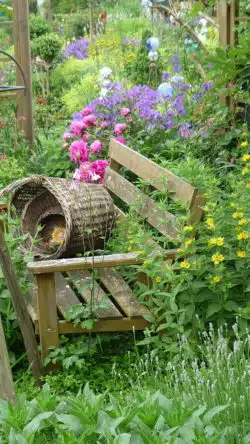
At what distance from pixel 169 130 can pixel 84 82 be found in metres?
4.81

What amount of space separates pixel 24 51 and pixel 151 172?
293 centimetres

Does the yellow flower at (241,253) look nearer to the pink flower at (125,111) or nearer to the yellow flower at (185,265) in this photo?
the yellow flower at (185,265)

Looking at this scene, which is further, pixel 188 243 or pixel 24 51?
pixel 24 51

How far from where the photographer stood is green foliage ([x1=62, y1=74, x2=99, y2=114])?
30.0ft

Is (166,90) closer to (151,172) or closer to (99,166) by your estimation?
(99,166)

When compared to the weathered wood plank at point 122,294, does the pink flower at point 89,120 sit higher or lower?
higher

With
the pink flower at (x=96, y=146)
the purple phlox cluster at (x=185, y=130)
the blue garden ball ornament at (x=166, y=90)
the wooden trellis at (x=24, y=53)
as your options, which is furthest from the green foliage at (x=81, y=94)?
the pink flower at (x=96, y=146)

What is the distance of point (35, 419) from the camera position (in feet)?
7.79

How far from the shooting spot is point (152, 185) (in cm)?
433

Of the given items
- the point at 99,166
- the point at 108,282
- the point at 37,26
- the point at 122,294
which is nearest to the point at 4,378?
the point at 122,294

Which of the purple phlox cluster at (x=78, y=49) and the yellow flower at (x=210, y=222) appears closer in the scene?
the yellow flower at (x=210, y=222)

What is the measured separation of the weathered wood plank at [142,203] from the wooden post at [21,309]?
0.83 meters

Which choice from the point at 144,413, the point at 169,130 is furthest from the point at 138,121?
the point at 144,413

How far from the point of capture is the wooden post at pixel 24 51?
689 centimetres
